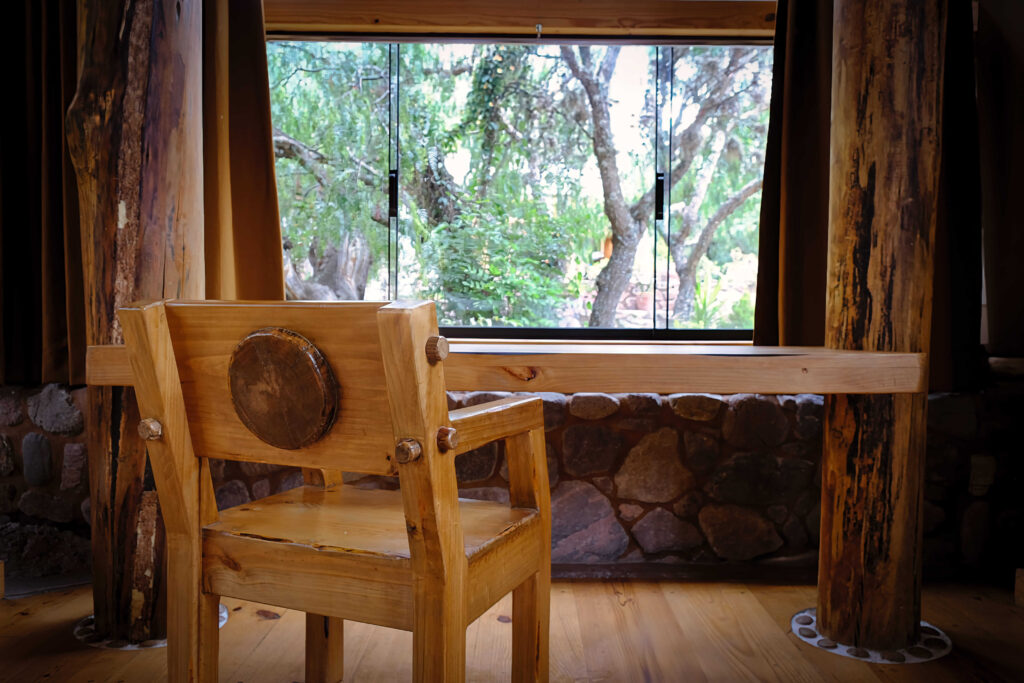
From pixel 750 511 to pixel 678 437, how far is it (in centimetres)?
34

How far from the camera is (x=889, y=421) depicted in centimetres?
189

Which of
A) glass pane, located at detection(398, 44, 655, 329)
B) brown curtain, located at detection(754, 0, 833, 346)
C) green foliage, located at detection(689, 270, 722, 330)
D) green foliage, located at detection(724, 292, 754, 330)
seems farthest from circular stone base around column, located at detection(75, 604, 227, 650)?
green foliage, located at detection(724, 292, 754, 330)

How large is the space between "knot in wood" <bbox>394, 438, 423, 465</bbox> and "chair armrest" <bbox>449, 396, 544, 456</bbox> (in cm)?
6

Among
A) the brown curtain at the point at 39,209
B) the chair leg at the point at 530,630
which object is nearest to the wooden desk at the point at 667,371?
the chair leg at the point at 530,630

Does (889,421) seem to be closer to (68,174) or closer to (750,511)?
(750,511)

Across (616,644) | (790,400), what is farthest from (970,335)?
(616,644)

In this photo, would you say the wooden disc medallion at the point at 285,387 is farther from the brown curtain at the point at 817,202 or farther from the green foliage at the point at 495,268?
the green foliage at the point at 495,268

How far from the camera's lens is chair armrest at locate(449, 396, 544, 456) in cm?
110

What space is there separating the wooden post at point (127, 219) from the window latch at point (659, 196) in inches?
69.2

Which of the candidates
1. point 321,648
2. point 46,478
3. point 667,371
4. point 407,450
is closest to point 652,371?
→ point 667,371

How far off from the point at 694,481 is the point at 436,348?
1.71m

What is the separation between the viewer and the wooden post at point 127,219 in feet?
6.27

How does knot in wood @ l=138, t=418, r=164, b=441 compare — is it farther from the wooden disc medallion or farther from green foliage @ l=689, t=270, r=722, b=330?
green foliage @ l=689, t=270, r=722, b=330

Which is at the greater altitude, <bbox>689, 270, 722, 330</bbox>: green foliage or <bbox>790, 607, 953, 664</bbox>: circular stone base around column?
<bbox>689, 270, 722, 330</bbox>: green foliage
